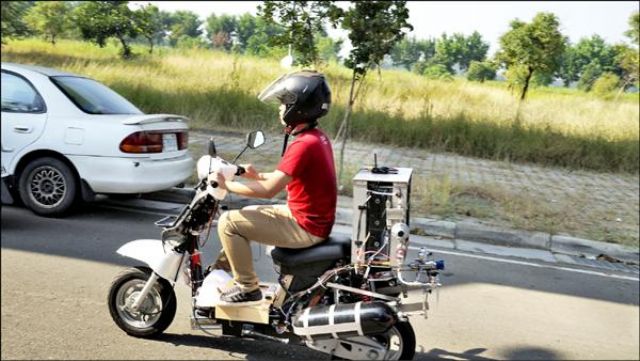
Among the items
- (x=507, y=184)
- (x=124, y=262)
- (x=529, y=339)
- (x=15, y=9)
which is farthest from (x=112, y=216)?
(x=15, y=9)

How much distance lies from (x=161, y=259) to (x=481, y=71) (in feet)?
42.9

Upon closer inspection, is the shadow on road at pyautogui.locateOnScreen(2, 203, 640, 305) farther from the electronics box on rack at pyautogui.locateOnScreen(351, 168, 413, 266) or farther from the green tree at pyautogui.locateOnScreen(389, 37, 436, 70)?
the green tree at pyautogui.locateOnScreen(389, 37, 436, 70)

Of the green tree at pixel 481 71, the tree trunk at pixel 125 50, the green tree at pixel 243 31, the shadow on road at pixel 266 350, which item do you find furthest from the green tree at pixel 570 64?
the shadow on road at pixel 266 350

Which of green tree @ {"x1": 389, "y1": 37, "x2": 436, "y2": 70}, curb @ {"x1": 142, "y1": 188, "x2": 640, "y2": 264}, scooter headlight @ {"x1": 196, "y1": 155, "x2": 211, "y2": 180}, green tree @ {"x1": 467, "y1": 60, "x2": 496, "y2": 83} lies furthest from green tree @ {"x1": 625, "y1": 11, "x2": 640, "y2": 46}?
scooter headlight @ {"x1": 196, "y1": 155, "x2": 211, "y2": 180}

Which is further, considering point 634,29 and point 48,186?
point 634,29

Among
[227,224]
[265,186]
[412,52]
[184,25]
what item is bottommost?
[227,224]

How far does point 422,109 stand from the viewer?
14133 millimetres

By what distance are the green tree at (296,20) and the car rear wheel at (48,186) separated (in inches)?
156

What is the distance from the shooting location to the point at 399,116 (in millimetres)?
13766

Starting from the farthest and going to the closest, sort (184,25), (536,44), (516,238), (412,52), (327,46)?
(184,25), (536,44), (412,52), (327,46), (516,238)

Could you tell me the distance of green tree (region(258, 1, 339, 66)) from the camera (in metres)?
8.91

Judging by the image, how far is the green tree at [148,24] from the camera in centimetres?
1555

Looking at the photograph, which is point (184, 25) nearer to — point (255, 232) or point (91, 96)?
point (91, 96)

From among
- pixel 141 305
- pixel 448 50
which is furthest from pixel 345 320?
pixel 448 50
